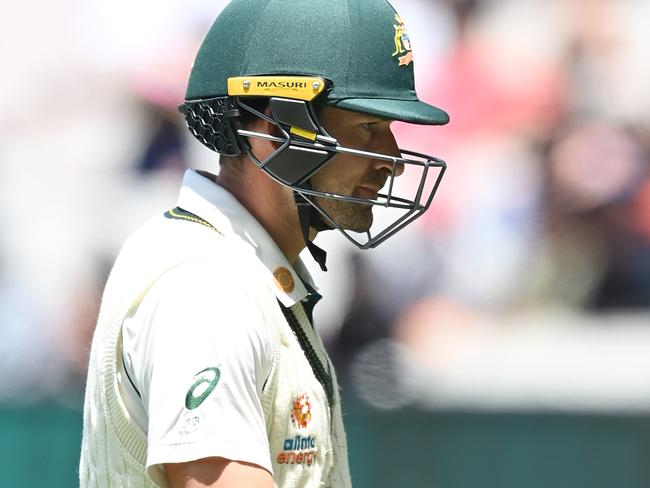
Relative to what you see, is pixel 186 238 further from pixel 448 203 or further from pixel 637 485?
pixel 637 485

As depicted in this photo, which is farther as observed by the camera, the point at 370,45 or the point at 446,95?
the point at 446,95

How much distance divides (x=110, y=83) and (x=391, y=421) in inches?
68.2

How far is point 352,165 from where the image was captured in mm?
2299

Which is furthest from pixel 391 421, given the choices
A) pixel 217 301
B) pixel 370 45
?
pixel 217 301

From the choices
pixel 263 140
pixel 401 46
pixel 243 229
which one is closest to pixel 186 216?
pixel 243 229

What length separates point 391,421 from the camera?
4805mm

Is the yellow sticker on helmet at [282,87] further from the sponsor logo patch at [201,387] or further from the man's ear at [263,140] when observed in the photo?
the sponsor logo patch at [201,387]

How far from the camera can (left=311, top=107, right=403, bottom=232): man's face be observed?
2291mm

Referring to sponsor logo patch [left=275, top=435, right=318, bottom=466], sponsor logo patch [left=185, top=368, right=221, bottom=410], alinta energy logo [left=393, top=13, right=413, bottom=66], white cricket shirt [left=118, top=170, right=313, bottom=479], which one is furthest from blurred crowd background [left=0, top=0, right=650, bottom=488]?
sponsor logo patch [left=185, top=368, right=221, bottom=410]

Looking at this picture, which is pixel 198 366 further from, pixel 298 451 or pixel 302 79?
pixel 302 79

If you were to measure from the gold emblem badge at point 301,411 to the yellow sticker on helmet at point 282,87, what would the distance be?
551 millimetres

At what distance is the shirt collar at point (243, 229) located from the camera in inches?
85.4

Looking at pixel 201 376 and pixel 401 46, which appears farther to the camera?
pixel 401 46

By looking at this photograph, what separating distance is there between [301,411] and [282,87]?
1.97ft
